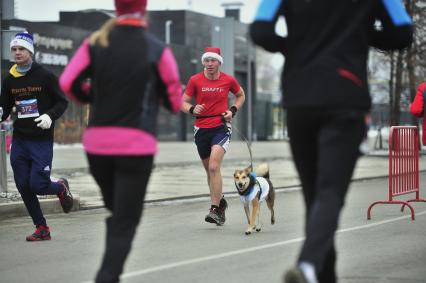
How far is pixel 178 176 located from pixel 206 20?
127 ft

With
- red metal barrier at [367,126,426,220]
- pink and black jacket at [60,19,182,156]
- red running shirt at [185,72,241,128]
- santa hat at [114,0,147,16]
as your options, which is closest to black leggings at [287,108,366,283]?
pink and black jacket at [60,19,182,156]

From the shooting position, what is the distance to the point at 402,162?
41.9 feet

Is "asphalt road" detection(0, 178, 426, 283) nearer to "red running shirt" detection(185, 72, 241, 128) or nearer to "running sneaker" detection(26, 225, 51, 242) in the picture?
"running sneaker" detection(26, 225, 51, 242)

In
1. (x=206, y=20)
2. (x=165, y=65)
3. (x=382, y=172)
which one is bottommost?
(x=382, y=172)

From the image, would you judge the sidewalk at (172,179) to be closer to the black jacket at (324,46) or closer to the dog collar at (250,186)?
A: the dog collar at (250,186)

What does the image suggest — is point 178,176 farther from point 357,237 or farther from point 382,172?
point 357,237

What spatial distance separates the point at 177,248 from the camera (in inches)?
366

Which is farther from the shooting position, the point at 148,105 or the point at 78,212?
the point at 78,212

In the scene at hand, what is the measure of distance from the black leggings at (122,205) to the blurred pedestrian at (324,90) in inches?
32.8

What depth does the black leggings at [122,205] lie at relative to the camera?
207 inches

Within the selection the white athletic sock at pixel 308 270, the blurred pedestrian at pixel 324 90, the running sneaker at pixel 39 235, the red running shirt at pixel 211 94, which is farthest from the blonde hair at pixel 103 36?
the red running shirt at pixel 211 94

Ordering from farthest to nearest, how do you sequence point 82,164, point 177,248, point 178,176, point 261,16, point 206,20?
1. point 206,20
2. point 82,164
3. point 178,176
4. point 177,248
5. point 261,16

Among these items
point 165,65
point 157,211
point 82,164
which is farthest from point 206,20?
point 165,65

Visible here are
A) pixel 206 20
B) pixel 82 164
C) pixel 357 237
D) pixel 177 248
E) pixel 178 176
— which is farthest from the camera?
pixel 206 20
